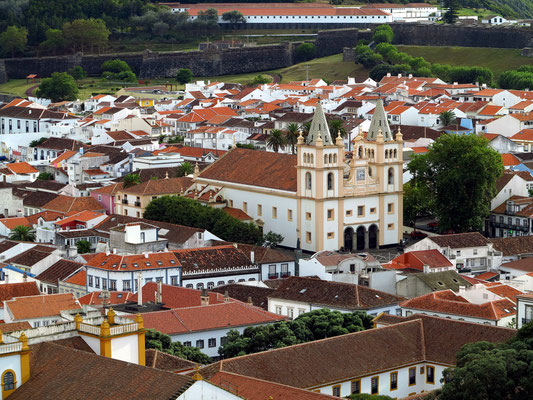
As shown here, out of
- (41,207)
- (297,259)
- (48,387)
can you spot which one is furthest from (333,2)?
(48,387)

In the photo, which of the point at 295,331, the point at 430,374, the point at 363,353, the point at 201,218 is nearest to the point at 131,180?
the point at 201,218

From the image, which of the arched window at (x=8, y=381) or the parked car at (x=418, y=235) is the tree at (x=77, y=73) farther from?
the arched window at (x=8, y=381)

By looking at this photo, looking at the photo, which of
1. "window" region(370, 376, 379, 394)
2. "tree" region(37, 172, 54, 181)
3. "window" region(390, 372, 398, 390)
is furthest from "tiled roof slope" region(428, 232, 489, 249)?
"tree" region(37, 172, 54, 181)

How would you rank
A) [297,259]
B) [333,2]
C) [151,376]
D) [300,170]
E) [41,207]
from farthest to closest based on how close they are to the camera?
[333,2] < [41,207] < [300,170] < [297,259] < [151,376]

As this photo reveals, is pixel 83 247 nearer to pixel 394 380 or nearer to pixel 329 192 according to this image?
pixel 329 192

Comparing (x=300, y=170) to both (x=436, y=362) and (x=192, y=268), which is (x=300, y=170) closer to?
(x=192, y=268)

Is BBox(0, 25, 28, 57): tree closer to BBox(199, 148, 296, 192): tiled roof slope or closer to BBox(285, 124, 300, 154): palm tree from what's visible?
BBox(285, 124, 300, 154): palm tree
